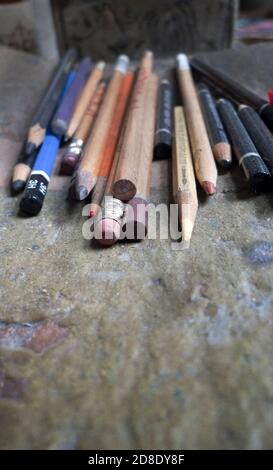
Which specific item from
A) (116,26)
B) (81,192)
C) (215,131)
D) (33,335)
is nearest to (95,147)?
(81,192)

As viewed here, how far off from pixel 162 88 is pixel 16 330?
1006mm

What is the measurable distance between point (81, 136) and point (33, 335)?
25.8 inches

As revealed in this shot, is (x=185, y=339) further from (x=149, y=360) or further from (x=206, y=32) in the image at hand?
(x=206, y=32)

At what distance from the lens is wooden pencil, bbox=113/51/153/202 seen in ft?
2.81

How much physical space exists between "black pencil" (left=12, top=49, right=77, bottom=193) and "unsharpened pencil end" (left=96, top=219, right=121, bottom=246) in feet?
0.98

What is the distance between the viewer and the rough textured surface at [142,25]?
170 cm

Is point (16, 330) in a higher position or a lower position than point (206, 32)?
lower

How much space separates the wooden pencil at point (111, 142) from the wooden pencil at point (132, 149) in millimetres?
41

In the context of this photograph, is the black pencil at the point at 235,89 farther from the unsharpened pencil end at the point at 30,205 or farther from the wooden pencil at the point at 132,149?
the unsharpened pencil end at the point at 30,205

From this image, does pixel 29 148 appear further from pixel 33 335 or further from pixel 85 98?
pixel 33 335

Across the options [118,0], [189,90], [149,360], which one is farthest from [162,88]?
[149,360]

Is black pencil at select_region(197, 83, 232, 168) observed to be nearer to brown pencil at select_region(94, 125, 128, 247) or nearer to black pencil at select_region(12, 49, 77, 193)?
brown pencil at select_region(94, 125, 128, 247)

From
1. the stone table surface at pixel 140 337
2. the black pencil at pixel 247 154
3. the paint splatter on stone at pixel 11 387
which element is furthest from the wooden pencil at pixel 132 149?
the paint splatter on stone at pixel 11 387

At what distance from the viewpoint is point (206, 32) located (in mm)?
1771
